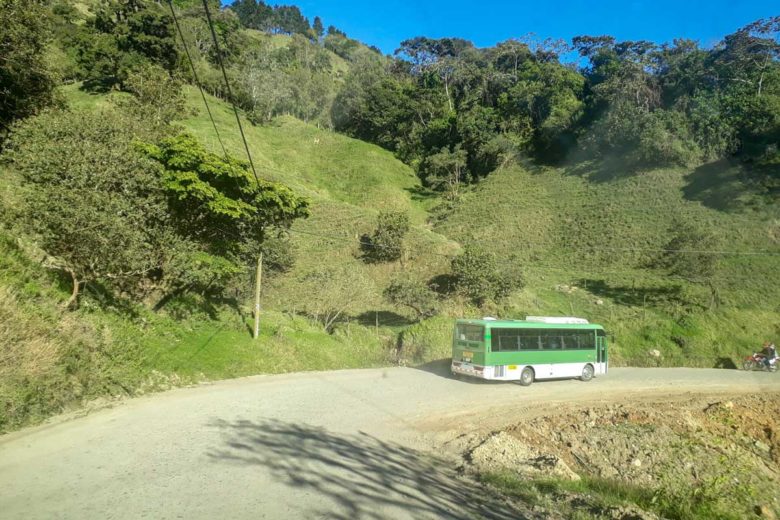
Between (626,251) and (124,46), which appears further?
(124,46)

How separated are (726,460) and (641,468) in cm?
267

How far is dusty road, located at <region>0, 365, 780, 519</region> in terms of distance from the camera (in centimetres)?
556

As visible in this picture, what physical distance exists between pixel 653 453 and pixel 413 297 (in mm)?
18213

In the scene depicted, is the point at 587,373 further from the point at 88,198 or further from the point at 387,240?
the point at 387,240

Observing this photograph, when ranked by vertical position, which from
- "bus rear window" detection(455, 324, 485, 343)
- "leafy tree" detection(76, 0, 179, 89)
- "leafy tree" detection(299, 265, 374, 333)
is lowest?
"bus rear window" detection(455, 324, 485, 343)

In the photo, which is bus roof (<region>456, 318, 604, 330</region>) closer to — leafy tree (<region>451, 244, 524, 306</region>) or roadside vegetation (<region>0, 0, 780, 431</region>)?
roadside vegetation (<region>0, 0, 780, 431</region>)

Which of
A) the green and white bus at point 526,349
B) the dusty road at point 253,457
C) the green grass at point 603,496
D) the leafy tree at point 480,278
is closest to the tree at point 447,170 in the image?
the leafy tree at point 480,278

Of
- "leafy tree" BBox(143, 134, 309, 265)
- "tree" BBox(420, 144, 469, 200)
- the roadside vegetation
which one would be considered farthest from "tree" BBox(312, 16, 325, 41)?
"leafy tree" BBox(143, 134, 309, 265)

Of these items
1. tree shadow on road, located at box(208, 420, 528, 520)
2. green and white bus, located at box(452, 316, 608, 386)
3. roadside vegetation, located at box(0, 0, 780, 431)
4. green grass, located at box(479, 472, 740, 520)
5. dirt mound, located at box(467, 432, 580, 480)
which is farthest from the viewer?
green and white bus, located at box(452, 316, 608, 386)

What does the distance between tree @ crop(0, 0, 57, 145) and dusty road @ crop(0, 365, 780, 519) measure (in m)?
13.8

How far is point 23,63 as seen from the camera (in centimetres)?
1783

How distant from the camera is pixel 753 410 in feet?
51.1

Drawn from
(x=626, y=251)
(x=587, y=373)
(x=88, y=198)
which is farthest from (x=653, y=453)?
(x=626, y=251)

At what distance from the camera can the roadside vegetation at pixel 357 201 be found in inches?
511
